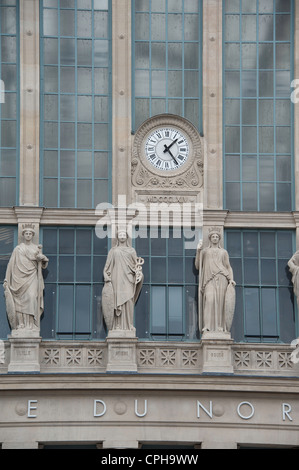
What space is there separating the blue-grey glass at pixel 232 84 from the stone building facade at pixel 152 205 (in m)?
0.04

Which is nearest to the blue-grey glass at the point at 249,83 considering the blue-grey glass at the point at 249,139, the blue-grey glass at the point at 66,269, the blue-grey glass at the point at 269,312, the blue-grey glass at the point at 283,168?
the blue-grey glass at the point at 249,139

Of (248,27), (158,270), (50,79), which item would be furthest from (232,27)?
(158,270)

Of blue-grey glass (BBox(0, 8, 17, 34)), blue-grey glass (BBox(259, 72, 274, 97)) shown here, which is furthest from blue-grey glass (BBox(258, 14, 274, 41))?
blue-grey glass (BBox(0, 8, 17, 34))

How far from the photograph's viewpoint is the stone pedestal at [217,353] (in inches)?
1842

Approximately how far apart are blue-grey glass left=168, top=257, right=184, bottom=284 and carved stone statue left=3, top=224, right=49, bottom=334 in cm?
314

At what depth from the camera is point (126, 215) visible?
48.1m

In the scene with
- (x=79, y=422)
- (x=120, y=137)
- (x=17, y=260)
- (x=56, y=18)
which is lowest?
(x=79, y=422)

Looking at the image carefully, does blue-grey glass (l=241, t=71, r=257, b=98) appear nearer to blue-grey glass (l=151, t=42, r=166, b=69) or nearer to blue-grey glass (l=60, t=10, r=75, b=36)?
blue-grey glass (l=151, t=42, r=166, b=69)

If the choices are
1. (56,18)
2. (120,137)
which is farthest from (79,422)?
(56,18)

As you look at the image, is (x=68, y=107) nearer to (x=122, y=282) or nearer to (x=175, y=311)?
→ (x=122, y=282)

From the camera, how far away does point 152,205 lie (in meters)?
48.4

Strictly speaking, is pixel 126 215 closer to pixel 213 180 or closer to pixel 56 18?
pixel 213 180

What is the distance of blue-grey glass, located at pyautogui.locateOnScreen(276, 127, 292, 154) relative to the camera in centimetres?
4900

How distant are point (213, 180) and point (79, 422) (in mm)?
7209
